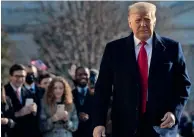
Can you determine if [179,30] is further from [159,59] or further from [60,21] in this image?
[159,59]

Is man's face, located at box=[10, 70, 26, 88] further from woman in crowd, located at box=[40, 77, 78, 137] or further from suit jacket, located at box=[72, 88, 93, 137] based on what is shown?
suit jacket, located at box=[72, 88, 93, 137]

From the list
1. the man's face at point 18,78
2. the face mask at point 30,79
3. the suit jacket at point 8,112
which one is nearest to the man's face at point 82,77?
the face mask at point 30,79

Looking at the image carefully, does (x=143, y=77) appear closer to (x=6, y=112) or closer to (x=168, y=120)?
(x=168, y=120)

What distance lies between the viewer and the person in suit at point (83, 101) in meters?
8.86

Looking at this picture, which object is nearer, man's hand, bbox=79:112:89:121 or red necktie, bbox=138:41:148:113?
red necktie, bbox=138:41:148:113

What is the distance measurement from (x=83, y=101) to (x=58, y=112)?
2.35 ft

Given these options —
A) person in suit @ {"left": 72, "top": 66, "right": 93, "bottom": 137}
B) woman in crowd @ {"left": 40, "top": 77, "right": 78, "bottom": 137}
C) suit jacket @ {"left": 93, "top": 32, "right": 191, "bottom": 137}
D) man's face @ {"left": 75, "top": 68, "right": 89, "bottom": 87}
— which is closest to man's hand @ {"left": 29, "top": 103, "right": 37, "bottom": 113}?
woman in crowd @ {"left": 40, "top": 77, "right": 78, "bottom": 137}

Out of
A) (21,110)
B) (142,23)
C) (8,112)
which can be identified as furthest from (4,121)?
(142,23)

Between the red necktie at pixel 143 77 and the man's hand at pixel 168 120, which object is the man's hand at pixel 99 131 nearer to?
the red necktie at pixel 143 77

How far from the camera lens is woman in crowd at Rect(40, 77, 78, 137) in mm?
8438

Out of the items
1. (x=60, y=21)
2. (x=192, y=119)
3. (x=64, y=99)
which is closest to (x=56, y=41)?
(x=60, y=21)

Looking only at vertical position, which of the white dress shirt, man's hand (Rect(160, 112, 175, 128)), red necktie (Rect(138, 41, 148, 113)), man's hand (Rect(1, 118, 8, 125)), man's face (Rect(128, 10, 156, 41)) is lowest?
man's hand (Rect(1, 118, 8, 125))

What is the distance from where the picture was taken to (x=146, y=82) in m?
4.57

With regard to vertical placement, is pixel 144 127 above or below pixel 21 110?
above
